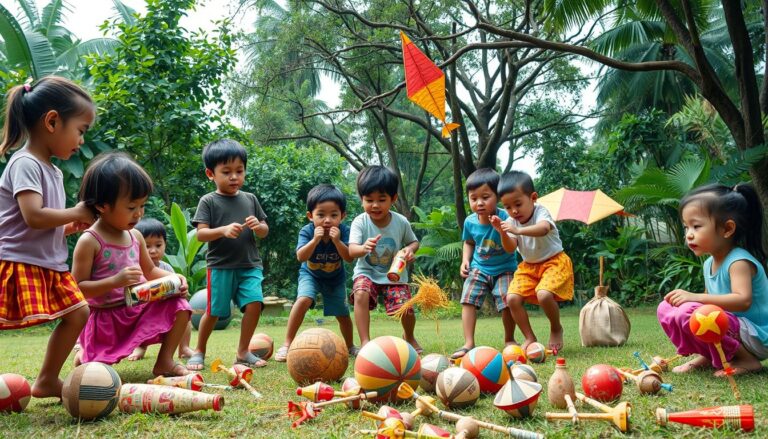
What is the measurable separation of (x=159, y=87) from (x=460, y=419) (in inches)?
420

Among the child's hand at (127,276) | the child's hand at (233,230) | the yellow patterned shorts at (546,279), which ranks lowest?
the yellow patterned shorts at (546,279)

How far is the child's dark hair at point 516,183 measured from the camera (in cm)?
549

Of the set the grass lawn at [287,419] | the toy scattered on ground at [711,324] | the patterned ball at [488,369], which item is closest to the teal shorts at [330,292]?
the grass lawn at [287,419]

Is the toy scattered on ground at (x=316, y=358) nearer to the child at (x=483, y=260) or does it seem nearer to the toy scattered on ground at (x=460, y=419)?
the toy scattered on ground at (x=460, y=419)

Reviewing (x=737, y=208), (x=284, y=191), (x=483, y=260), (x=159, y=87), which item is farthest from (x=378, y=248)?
(x=284, y=191)

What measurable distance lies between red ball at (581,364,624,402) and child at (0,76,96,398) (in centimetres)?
273

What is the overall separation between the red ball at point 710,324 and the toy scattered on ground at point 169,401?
8.30 feet

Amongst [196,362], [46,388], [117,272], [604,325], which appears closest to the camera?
[46,388]

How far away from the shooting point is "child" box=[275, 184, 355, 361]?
213 inches

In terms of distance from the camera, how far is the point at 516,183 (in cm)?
550

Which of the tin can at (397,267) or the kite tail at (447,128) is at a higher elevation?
the kite tail at (447,128)

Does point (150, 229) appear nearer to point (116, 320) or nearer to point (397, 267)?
point (116, 320)

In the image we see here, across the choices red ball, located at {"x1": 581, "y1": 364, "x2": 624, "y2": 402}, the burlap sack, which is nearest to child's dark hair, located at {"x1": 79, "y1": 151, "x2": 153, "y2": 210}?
red ball, located at {"x1": 581, "y1": 364, "x2": 624, "y2": 402}

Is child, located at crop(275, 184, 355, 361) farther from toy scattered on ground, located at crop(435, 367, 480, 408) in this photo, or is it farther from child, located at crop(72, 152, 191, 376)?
toy scattered on ground, located at crop(435, 367, 480, 408)
